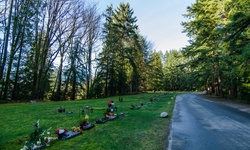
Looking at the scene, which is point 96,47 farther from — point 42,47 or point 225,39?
point 225,39

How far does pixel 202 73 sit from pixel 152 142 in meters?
20.9

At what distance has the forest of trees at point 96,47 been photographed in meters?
13.4

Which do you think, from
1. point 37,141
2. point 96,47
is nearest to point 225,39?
point 37,141

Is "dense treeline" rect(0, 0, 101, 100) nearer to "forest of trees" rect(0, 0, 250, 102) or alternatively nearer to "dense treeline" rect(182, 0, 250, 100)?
"forest of trees" rect(0, 0, 250, 102)

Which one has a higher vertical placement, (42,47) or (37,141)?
(42,47)

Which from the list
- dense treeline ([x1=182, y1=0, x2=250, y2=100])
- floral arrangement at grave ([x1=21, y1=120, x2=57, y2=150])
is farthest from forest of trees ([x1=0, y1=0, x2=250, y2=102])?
floral arrangement at grave ([x1=21, y1=120, x2=57, y2=150])

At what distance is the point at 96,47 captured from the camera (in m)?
25.6

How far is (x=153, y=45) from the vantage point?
40.1 metres

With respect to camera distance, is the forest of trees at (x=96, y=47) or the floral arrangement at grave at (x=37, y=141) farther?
the forest of trees at (x=96, y=47)

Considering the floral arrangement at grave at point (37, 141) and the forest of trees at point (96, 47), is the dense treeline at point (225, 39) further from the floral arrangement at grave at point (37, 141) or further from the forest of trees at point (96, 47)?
the floral arrangement at grave at point (37, 141)

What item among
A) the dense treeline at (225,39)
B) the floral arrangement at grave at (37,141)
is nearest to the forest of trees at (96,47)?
the dense treeline at (225,39)

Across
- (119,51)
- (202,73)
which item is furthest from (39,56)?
(202,73)

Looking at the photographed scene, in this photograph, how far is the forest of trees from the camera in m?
13.4

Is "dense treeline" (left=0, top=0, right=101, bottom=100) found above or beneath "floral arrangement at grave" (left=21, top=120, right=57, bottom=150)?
above
